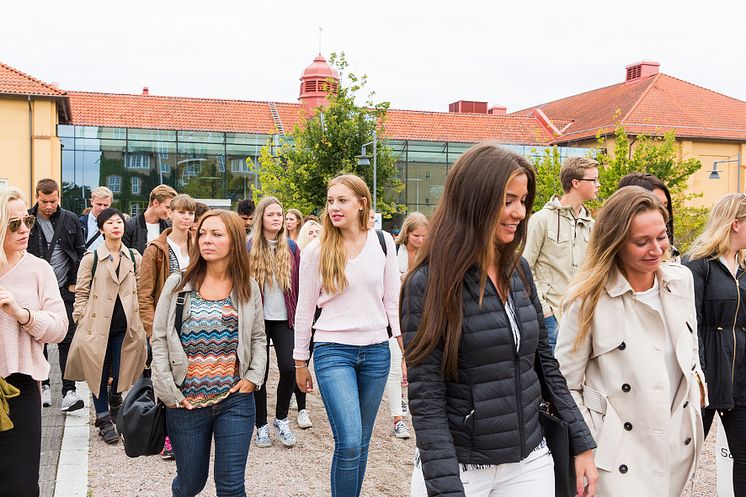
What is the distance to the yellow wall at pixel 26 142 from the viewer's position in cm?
3656

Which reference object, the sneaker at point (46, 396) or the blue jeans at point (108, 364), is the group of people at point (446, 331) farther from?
the sneaker at point (46, 396)

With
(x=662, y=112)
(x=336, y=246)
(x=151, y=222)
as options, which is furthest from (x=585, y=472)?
(x=662, y=112)

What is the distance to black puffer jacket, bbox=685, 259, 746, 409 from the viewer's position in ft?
15.1

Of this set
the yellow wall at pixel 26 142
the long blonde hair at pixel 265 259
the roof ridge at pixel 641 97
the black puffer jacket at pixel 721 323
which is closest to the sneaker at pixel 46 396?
the long blonde hair at pixel 265 259

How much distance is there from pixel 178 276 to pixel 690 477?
9.52 feet

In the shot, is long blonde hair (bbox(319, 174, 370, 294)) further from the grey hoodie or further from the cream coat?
the grey hoodie

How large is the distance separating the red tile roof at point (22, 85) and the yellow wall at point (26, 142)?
0.47m

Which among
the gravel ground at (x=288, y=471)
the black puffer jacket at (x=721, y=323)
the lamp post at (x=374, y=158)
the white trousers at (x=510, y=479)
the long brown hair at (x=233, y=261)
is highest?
the lamp post at (x=374, y=158)

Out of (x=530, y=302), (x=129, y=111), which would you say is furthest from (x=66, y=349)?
(x=129, y=111)

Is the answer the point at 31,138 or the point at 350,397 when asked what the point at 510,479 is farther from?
the point at 31,138

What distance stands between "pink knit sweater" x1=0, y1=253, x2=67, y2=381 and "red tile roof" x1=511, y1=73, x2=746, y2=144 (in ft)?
155

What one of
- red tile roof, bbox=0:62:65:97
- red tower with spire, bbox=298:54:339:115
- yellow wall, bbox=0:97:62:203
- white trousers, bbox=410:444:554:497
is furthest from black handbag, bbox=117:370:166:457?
red tower with spire, bbox=298:54:339:115

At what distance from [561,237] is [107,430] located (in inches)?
176

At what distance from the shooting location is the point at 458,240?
2.76 meters
